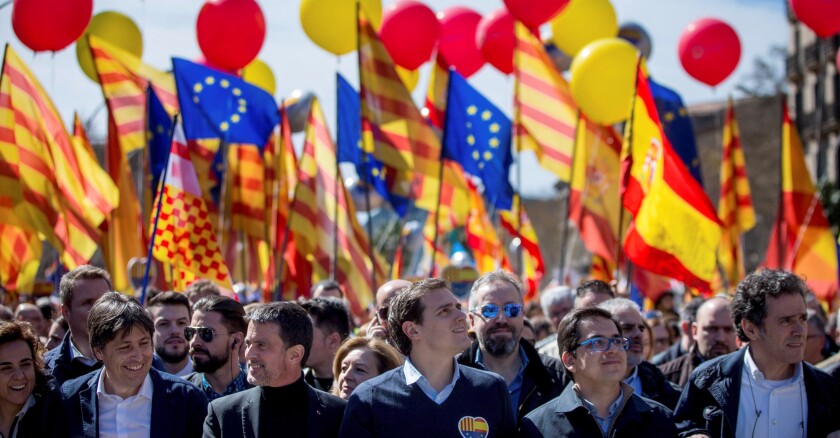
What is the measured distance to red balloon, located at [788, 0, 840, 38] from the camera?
500 inches

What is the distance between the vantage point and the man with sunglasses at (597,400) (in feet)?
14.9

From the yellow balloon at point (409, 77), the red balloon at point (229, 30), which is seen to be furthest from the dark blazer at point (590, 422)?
the yellow balloon at point (409, 77)

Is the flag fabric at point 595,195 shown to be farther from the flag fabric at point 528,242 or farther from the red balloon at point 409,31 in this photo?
the red balloon at point 409,31

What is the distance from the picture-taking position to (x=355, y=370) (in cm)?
536

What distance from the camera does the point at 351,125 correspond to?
532 inches

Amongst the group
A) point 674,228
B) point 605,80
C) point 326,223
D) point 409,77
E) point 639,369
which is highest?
point 409,77

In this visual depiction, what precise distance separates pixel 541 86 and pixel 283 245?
149 inches

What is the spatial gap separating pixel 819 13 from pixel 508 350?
29.5 ft

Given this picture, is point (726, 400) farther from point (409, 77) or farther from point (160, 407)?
point (409, 77)

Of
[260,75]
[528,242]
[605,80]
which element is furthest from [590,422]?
[260,75]

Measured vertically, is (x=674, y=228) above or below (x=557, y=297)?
above

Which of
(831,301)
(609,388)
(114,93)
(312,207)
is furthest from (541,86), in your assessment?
(609,388)

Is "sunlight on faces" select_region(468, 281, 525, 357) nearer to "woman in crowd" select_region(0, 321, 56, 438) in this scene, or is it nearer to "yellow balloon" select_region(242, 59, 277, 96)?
"woman in crowd" select_region(0, 321, 56, 438)

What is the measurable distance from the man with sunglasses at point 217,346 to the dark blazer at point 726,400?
7.48ft
